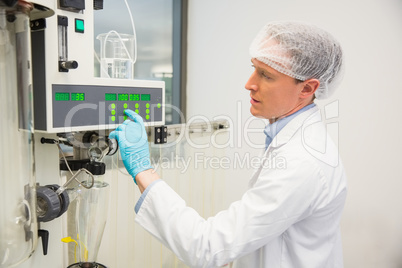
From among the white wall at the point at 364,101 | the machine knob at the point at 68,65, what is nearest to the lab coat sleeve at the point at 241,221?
the machine knob at the point at 68,65

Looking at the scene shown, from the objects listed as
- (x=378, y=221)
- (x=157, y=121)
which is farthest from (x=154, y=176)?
(x=378, y=221)

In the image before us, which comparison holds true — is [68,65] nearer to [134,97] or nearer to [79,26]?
[79,26]

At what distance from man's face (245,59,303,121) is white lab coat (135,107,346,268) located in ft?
0.25

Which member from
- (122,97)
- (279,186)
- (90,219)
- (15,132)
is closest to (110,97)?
(122,97)

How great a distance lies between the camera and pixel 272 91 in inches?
39.0

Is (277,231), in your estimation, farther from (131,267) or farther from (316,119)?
(131,267)

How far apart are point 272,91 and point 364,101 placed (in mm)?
1119

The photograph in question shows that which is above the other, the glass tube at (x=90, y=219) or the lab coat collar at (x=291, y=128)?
the lab coat collar at (x=291, y=128)

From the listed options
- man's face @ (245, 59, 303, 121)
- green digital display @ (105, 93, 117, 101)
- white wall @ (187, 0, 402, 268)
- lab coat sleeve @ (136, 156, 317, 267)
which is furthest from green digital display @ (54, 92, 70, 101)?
white wall @ (187, 0, 402, 268)

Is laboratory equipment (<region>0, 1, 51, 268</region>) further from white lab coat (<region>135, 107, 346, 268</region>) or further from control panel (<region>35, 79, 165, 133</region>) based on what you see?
white lab coat (<region>135, 107, 346, 268</region>)

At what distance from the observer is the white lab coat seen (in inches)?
33.9

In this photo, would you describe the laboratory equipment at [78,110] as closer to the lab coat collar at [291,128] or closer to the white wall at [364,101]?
the lab coat collar at [291,128]

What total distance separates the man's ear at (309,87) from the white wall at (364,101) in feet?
3.18

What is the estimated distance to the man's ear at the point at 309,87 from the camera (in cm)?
103
